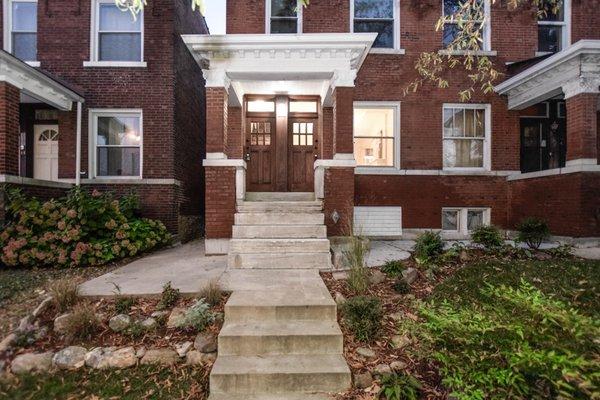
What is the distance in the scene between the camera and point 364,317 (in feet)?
11.0

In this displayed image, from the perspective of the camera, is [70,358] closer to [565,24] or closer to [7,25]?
[7,25]

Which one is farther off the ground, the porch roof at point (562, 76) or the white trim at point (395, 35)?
the white trim at point (395, 35)

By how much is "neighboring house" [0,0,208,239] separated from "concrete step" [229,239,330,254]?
400 centimetres

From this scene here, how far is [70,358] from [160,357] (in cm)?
88

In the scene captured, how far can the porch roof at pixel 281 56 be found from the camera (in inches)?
239

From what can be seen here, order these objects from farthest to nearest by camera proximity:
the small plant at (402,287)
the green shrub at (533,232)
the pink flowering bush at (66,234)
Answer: the green shrub at (533,232) < the pink flowering bush at (66,234) < the small plant at (402,287)

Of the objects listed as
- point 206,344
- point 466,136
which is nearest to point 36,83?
point 206,344

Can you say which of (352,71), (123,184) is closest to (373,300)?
(352,71)

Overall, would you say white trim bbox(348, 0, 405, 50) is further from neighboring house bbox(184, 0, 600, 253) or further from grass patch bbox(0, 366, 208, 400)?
grass patch bbox(0, 366, 208, 400)

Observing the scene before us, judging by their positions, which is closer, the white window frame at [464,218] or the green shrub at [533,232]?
the green shrub at [533,232]

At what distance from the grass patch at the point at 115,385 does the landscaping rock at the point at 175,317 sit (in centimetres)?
47

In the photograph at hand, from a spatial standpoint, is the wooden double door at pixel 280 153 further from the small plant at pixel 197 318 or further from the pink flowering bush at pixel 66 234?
the small plant at pixel 197 318

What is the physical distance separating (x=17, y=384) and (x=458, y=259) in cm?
575

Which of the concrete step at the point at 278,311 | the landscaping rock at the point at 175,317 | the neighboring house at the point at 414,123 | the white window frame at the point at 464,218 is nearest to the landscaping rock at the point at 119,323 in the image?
the landscaping rock at the point at 175,317
